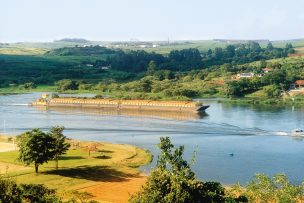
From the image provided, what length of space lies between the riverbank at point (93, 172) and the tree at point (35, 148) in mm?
1162

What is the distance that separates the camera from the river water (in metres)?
44.0

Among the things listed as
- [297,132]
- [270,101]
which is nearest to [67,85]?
[270,101]

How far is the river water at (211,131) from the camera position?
144 feet

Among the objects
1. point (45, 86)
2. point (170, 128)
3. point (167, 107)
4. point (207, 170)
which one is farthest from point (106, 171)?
point (45, 86)

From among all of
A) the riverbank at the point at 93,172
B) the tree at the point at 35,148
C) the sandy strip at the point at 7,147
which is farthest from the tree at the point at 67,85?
the tree at the point at 35,148

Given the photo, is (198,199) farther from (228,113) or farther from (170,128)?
(228,113)

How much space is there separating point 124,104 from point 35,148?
51785mm

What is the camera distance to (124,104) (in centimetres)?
9112

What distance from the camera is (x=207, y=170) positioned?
42.6 metres

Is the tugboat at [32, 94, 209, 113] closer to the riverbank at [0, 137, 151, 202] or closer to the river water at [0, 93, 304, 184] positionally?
the river water at [0, 93, 304, 184]

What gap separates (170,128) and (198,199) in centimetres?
4184

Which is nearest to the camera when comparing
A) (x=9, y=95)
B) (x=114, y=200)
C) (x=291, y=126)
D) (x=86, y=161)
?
(x=114, y=200)

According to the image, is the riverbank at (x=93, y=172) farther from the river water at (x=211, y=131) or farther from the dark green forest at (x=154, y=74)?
the dark green forest at (x=154, y=74)

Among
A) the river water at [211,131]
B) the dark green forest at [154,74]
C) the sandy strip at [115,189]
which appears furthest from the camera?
the dark green forest at [154,74]
